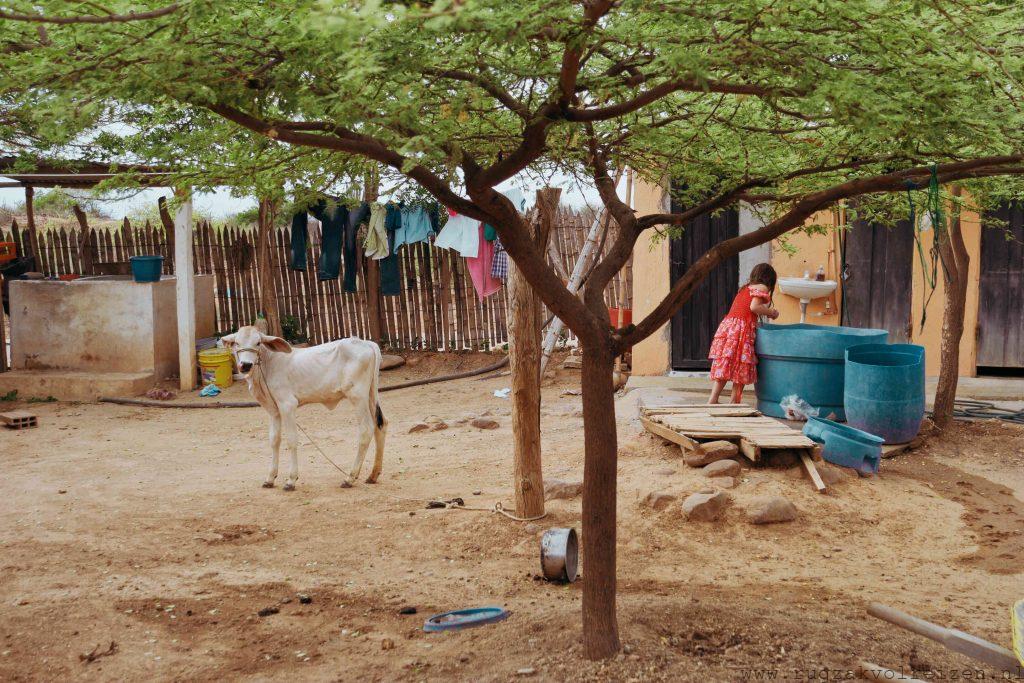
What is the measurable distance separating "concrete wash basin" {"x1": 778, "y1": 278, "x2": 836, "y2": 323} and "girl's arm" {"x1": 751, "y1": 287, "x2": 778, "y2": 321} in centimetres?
219

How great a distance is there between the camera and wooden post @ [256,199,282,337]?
42.8ft

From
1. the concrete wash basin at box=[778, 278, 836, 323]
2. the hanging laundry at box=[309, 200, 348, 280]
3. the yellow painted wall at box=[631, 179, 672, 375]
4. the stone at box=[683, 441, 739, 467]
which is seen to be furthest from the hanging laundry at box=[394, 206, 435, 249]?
the stone at box=[683, 441, 739, 467]

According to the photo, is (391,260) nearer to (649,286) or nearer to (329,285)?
(329,285)

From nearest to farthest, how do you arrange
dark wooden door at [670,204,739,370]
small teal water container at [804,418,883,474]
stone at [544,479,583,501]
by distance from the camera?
stone at [544,479,583,501]
small teal water container at [804,418,883,474]
dark wooden door at [670,204,739,370]

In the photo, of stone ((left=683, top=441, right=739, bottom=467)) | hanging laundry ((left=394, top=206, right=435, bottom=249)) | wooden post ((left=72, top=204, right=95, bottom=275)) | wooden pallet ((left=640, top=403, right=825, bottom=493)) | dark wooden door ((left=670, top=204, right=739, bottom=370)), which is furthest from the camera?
wooden post ((left=72, top=204, right=95, bottom=275))

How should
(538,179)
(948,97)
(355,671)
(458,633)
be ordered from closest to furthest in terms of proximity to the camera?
(948,97) → (355,671) → (458,633) → (538,179)

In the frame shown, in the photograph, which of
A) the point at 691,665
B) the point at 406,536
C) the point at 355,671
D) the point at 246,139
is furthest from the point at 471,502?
the point at 246,139

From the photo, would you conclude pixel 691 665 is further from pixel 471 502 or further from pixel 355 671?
pixel 471 502

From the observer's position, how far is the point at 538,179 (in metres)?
6.83

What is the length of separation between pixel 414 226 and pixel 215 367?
11.3 ft

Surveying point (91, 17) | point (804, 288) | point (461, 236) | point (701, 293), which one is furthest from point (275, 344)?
point (804, 288)

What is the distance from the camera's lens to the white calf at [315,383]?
25.2ft

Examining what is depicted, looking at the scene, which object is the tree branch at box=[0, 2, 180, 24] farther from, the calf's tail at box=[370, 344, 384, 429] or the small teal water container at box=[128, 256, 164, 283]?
the small teal water container at box=[128, 256, 164, 283]

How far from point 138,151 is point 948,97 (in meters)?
3.29
